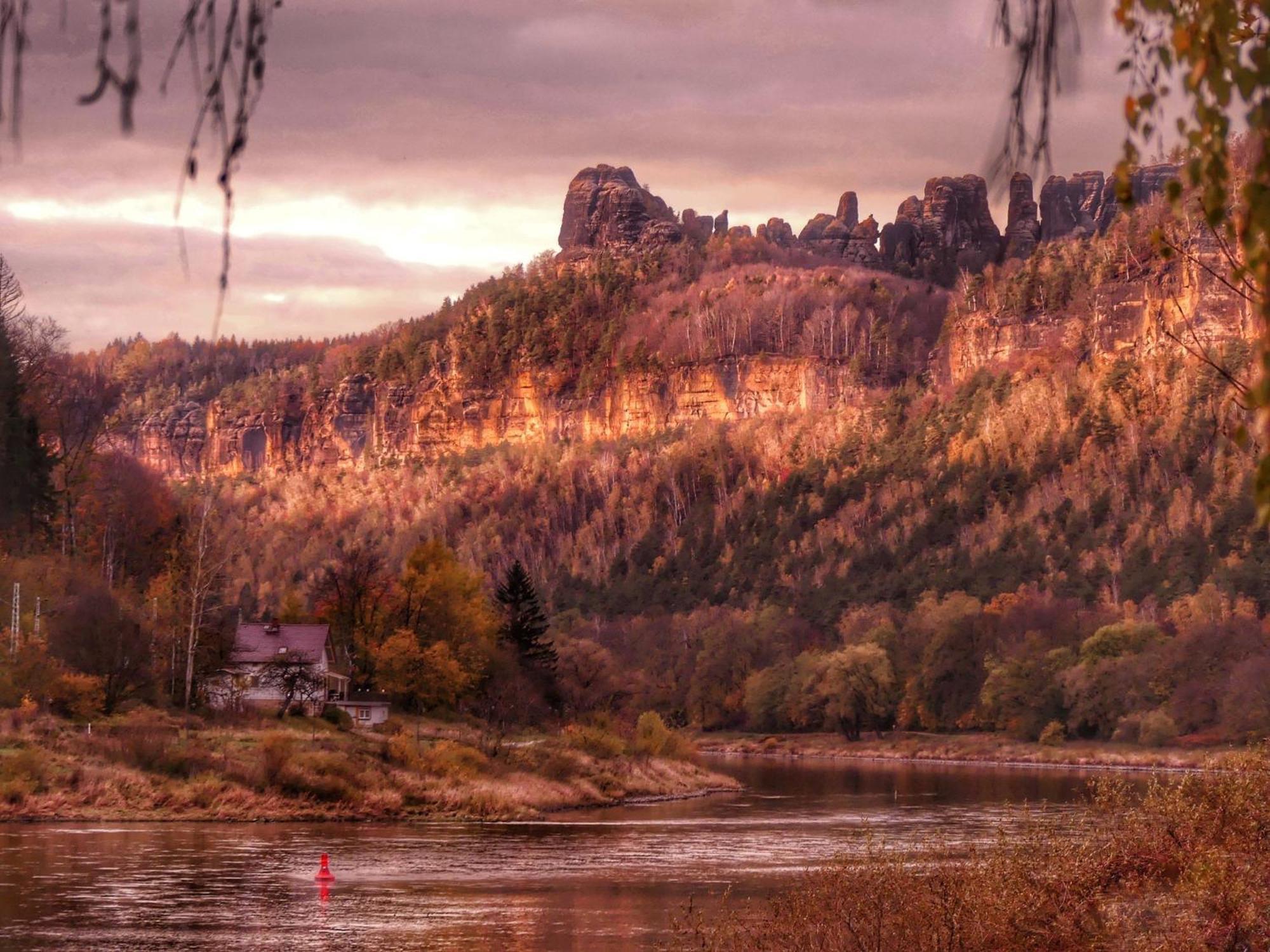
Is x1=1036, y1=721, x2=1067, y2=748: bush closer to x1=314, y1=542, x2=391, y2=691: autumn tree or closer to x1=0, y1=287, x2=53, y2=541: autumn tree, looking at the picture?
x1=314, y1=542, x2=391, y2=691: autumn tree

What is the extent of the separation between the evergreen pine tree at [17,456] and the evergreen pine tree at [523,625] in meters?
35.0

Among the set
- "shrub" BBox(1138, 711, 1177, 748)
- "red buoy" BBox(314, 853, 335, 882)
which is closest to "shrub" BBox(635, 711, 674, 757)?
"shrub" BBox(1138, 711, 1177, 748)

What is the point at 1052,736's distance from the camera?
11375 cm

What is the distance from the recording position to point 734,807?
7125cm

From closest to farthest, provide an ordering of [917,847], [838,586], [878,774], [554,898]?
[554,898] < [917,847] < [878,774] < [838,586]

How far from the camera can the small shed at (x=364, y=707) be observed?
8112 cm

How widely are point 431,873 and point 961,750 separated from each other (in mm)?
76682

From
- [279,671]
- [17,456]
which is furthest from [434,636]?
[17,456]

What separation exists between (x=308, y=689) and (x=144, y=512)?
28470mm

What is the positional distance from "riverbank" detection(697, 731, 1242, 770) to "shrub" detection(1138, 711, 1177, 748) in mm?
657

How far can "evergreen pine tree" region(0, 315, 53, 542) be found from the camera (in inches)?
1703

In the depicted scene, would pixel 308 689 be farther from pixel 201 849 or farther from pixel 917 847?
pixel 917 847

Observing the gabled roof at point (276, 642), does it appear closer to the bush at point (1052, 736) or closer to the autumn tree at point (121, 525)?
the autumn tree at point (121, 525)

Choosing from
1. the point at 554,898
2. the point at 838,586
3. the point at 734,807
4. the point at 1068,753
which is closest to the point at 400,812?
the point at 734,807
